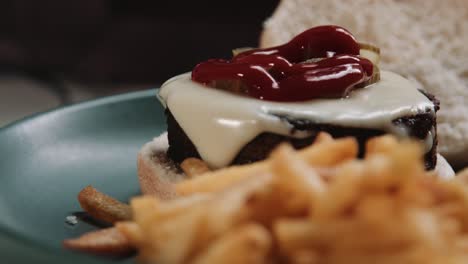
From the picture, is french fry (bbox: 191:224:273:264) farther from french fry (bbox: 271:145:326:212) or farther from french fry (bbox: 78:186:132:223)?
french fry (bbox: 78:186:132:223)

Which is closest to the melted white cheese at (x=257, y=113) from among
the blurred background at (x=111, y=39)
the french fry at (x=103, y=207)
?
the french fry at (x=103, y=207)

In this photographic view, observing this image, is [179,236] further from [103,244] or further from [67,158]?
[67,158]

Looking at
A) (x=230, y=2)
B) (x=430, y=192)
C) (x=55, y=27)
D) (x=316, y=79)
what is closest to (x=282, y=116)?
(x=316, y=79)

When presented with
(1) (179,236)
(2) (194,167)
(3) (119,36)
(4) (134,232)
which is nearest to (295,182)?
(1) (179,236)

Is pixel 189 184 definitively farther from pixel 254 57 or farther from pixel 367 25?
pixel 367 25

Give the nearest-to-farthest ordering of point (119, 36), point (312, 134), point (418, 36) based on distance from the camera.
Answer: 1. point (312, 134)
2. point (418, 36)
3. point (119, 36)
